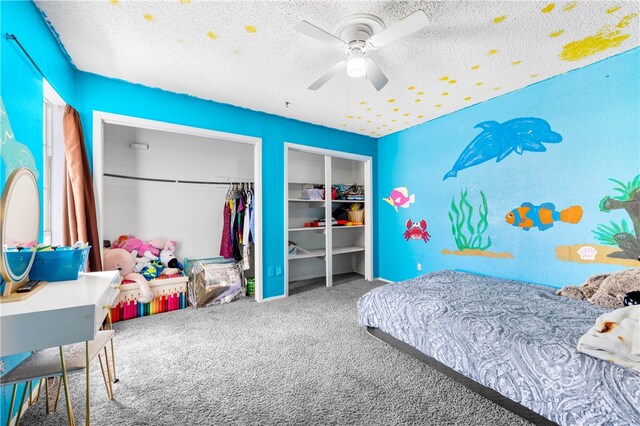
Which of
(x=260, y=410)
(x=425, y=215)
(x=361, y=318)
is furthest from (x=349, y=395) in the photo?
(x=425, y=215)

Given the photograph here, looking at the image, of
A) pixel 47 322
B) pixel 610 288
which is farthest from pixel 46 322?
pixel 610 288

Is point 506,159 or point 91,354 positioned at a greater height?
point 506,159

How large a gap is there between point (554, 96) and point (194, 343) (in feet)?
13.4

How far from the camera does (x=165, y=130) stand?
9.49 ft

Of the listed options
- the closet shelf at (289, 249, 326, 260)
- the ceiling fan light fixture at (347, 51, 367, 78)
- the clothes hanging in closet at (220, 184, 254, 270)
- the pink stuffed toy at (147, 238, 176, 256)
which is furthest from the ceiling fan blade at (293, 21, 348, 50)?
the pink stuffed toy at (147, 238, 176, 256)

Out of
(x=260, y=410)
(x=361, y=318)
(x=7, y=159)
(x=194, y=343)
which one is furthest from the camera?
(x=361, y=318)

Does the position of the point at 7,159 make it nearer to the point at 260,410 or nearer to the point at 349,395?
the point at 260,410

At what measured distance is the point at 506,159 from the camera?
9.68 feet

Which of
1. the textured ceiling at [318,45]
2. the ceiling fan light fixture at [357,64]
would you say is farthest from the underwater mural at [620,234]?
the ceiling fan light fixture at [357,64]

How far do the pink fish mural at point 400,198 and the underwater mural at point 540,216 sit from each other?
1335 millimetres

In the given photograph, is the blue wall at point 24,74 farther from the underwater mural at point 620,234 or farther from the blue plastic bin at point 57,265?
the underwater mural at point 620,234

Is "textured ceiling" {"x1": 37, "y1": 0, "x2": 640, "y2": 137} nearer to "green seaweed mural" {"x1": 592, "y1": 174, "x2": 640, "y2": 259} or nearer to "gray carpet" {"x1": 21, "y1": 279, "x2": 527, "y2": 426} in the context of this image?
"green seaweed mural" {"x1": 592, "y1": 174, "x2": 640, "y2": 259}

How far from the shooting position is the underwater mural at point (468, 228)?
3.15 metres

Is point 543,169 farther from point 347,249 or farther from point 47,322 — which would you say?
point 47,322
